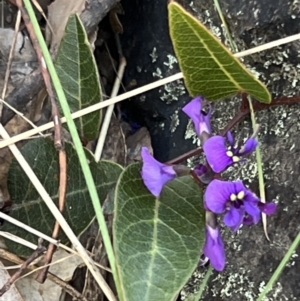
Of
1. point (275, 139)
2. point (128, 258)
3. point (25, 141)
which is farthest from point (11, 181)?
point (275, 139)

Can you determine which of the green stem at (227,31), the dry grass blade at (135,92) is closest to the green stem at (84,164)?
the dry grass blade at (135,92)

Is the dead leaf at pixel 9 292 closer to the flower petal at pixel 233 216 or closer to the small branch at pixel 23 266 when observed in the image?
the small branch at pixel 23 266

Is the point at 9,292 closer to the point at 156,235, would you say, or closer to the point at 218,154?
the point at 156,235

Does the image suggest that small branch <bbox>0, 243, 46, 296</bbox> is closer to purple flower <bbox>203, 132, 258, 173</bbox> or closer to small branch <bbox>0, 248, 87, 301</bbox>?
small branch <bbox>0, 248, 87, 301</bbox>

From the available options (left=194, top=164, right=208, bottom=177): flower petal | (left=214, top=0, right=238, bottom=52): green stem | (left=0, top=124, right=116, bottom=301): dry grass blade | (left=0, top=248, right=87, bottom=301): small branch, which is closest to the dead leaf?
(left=0, top=248, right=87, bottom=301): small branch

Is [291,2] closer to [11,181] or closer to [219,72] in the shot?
[219,72]

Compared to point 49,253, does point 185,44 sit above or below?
above
